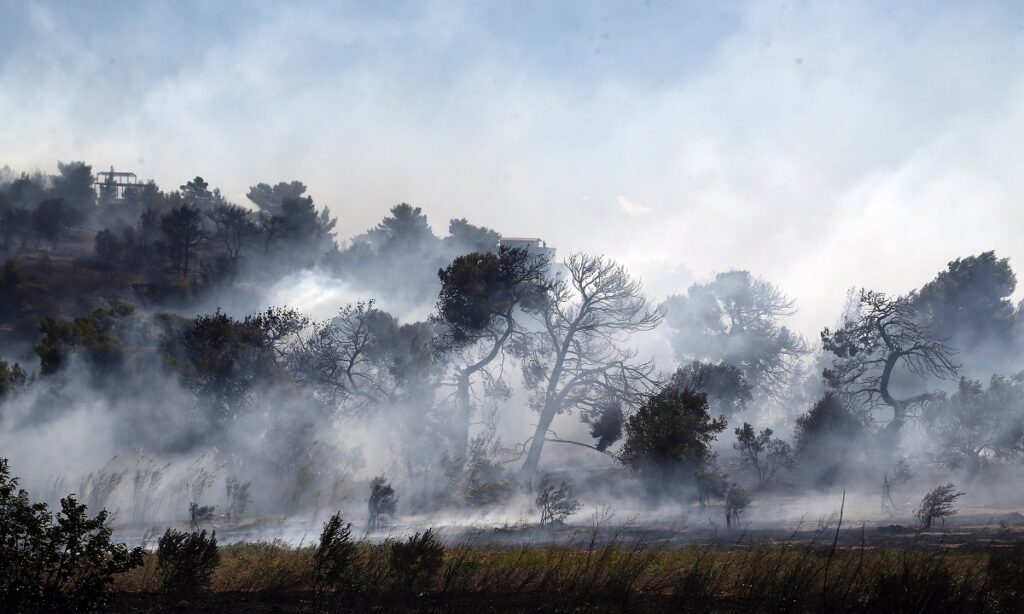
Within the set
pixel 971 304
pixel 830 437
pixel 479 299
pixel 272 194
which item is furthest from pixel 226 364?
pixel 272 194

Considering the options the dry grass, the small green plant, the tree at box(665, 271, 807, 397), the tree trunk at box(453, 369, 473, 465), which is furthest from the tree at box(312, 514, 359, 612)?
the tree at box(665, 271, 807, 397)

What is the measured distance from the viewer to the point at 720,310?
6000cm

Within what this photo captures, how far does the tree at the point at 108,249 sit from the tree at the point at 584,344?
39404 millimetres

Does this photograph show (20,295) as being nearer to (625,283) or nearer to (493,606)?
(625,283)

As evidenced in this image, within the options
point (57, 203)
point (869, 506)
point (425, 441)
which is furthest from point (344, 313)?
point (57, 203)

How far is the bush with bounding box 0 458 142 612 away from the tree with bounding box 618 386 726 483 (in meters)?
17.7

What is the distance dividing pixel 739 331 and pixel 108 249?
4605 centimetres

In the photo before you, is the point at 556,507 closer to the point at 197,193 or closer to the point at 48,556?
the point at 48,556

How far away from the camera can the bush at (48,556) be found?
24.8 ft

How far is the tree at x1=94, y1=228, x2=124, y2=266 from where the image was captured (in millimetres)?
60344

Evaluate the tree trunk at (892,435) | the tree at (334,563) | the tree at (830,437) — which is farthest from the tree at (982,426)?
the tree at (334,563)

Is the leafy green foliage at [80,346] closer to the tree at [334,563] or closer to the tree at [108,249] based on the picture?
the tree at [334,563]

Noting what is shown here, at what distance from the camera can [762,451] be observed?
3378cm

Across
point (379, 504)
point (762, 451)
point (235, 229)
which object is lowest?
point (379, 504)
